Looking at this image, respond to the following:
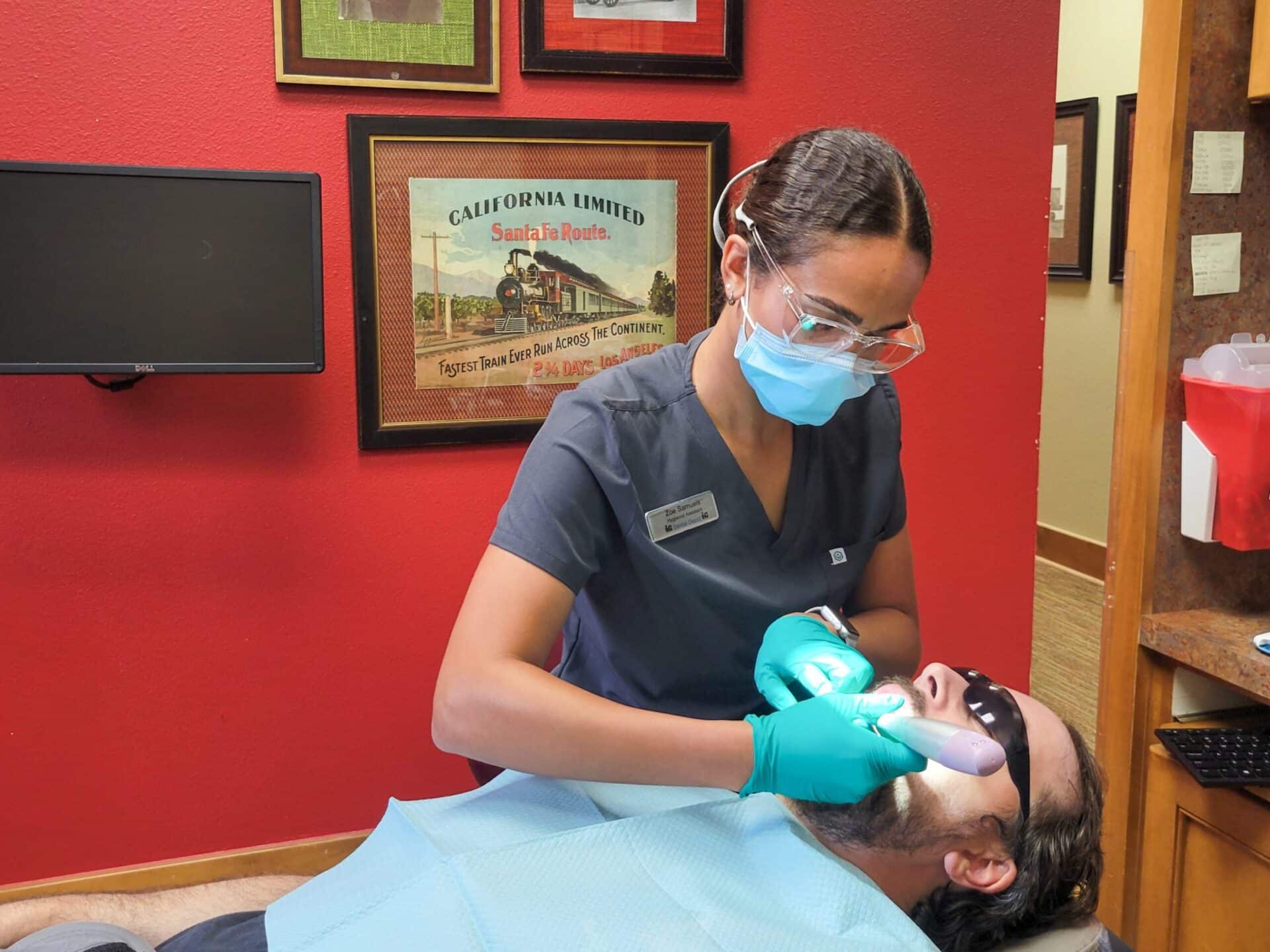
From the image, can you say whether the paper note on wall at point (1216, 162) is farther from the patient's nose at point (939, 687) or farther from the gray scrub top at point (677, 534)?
the patient's nose at point (939, 687)

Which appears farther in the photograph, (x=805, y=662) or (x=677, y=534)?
(x=677, y=534)

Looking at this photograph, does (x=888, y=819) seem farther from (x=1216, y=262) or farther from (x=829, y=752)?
(x=1216, y=262)

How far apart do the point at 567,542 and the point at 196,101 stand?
132cm

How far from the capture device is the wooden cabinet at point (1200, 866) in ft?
5.52

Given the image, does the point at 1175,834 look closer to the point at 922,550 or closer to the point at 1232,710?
the point at 1232,710

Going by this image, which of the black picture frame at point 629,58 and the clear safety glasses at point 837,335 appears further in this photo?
the black picture frame at point 629,58

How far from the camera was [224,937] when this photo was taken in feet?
4.29

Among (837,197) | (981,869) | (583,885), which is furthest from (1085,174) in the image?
(583,885)

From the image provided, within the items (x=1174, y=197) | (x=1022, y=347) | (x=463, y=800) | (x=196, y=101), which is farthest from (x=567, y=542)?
(x=1022, y=347)

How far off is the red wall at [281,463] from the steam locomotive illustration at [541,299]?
0.30 m

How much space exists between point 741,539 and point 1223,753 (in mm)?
901

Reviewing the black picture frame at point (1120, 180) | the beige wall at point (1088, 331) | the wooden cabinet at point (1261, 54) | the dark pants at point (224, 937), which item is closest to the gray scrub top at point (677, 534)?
the dark pants at point (224, 937)

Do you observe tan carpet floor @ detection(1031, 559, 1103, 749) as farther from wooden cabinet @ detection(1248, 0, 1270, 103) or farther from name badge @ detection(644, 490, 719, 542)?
name badge @ detection(644, 490, 719, 542)

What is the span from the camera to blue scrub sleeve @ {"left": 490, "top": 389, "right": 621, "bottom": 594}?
1.31m
